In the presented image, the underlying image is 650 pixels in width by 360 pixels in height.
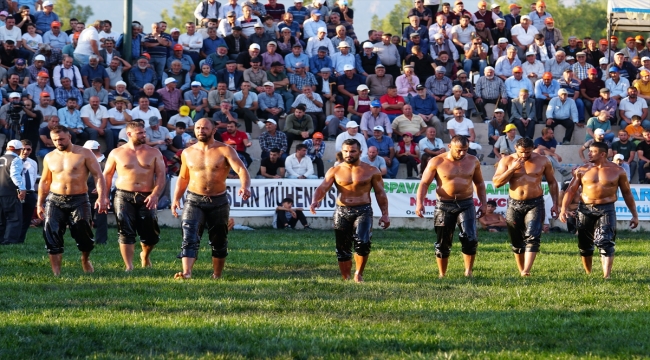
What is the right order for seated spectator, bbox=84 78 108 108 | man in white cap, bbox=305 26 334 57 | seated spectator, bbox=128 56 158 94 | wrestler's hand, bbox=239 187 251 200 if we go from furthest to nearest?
man in white cap, bbox=305 26 334 57 → seated spectator, bbox=128 56 158 94 → seated spectator, bbox=84 78 108 108 → wrestler's hand, bbox=239 187 251 200

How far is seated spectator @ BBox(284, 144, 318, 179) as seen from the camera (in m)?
Result: 21.8

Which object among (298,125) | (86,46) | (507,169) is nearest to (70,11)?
(86,46)

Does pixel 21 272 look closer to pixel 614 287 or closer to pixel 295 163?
pixel 614 287

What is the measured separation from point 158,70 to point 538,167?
1250 cm

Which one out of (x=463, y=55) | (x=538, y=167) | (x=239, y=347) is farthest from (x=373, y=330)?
(x=463, y=55)

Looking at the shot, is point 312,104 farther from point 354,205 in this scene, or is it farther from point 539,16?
point 354,205

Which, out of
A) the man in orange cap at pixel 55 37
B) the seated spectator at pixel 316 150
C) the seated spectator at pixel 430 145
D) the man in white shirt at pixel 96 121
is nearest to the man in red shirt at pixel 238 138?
the seated spectator at pixel 316 150

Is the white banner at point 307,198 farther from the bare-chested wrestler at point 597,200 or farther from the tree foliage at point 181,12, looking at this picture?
the tree foliage at point 181,12

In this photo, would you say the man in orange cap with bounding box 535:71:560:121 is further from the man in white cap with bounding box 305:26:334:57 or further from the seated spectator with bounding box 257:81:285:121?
the seated spectator with bounding box 257:81:285:121

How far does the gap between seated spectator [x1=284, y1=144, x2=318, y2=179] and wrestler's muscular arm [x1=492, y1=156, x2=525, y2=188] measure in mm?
8363

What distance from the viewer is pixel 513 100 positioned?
24.2 meters

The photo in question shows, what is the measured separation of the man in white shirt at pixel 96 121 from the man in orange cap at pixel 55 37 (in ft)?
9.32

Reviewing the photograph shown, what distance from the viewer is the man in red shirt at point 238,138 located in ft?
72.6

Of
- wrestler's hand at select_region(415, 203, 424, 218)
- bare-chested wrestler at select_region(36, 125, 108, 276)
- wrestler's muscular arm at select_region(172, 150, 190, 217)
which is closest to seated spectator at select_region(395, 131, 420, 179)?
wrestler's hand at select_region(415, 203, 424, 218)
